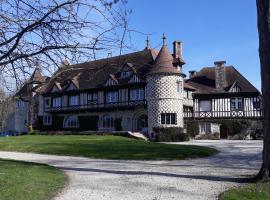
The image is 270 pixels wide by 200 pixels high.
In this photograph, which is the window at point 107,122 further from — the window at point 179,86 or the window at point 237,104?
the window at point 237,104

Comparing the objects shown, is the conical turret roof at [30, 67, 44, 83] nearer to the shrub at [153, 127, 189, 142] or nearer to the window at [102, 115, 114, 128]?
the shrub at [153, 127, 189, 142]

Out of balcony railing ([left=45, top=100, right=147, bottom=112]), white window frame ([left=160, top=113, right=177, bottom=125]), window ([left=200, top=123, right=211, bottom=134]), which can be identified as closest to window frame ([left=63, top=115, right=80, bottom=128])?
balcony railing ([left=45, top=100, right=147, bottom=112])

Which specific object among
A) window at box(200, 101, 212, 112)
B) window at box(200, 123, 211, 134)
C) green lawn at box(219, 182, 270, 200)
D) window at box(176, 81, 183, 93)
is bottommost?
green lawn at box(219, 182, 270, 200)

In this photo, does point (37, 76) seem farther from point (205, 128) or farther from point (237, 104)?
point (237, 104)

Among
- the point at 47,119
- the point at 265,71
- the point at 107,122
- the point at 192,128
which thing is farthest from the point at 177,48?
the point at 265,71

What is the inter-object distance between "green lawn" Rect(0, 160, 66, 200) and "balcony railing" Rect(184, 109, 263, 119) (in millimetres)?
32702

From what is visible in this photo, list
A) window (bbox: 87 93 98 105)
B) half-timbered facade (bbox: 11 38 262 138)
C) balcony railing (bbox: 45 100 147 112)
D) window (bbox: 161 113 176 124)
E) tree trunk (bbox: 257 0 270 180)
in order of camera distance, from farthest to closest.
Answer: window (bbox: 87 93 98 105) < balcony railing (bbox: 45 100 147 112) < half-timbered facade (bbox: 11 38 262 138) < window (bbox: 161 113 176 124) < tree trunk (bbox: 257 0 270 180)

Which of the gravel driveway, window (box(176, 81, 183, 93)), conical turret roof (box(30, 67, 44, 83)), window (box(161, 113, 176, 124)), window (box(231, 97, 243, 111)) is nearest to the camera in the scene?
conical turret roof (box(30, 67, 44, 83))

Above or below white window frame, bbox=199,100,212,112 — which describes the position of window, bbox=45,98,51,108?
above

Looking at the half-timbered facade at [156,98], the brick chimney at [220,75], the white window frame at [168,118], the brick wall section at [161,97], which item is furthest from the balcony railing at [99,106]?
the brick chimney at [220,75]

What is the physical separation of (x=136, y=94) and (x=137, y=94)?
14cm

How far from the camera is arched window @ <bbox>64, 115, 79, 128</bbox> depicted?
4789 centimetres

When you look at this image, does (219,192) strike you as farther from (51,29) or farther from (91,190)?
(51,29)

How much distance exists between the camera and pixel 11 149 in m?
22.9
